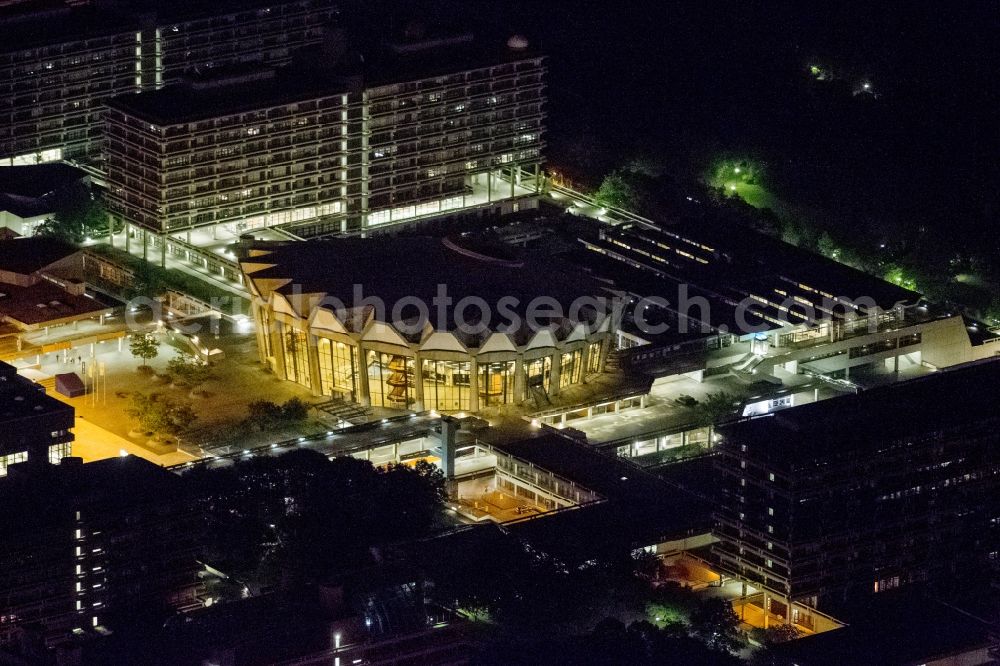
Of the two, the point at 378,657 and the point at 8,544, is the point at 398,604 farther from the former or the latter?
the point at 8,544

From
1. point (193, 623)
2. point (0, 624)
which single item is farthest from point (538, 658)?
point (0, 624)

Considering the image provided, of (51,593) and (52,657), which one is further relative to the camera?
(51,593)

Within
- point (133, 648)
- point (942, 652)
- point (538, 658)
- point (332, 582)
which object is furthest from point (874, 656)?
point (133, 648)

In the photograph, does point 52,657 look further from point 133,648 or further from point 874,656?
point 874,656

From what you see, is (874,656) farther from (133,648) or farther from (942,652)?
(133,648)

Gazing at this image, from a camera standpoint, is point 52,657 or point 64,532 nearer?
point 52,657

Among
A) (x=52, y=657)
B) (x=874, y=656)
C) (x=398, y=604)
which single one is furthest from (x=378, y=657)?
(x=874, y=656)

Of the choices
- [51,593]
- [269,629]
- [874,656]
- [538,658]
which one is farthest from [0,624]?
[874,656]
